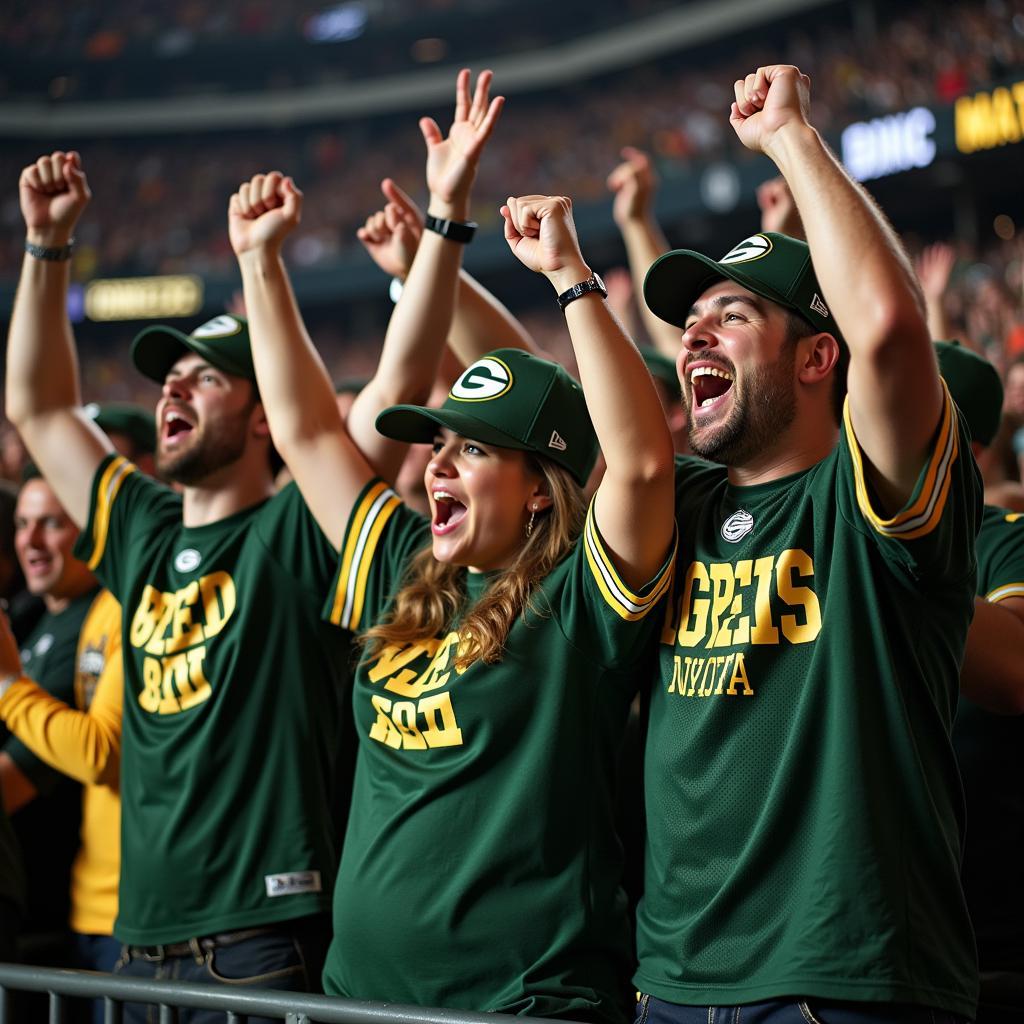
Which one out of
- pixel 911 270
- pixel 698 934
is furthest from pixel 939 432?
pixel 698 934

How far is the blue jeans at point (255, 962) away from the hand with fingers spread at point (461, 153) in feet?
4.99

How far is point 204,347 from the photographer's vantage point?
9.64 feet

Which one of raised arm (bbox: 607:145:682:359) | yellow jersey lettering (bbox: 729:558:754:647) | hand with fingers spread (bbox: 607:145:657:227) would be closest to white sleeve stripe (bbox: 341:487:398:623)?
yellow jersey lettering (bbox: 729:558:754:647)

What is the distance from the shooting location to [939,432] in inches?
67.1

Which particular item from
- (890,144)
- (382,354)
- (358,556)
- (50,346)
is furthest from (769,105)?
(890,144)

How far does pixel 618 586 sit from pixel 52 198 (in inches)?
79.0

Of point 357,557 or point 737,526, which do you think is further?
point 357,557

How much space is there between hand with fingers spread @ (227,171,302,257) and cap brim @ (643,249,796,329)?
3.18 ft

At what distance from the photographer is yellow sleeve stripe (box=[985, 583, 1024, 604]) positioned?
2.28 metres

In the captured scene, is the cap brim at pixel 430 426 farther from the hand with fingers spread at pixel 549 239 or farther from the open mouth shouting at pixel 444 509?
the hand with fingers spread at pixel 549 239

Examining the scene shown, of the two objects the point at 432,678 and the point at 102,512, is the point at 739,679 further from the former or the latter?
the point at 102,512

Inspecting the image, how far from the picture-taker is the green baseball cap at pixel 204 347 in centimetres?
296

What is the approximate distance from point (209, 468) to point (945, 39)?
13495 millimetres

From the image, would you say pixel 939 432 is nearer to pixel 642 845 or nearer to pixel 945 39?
pixel 642 845
